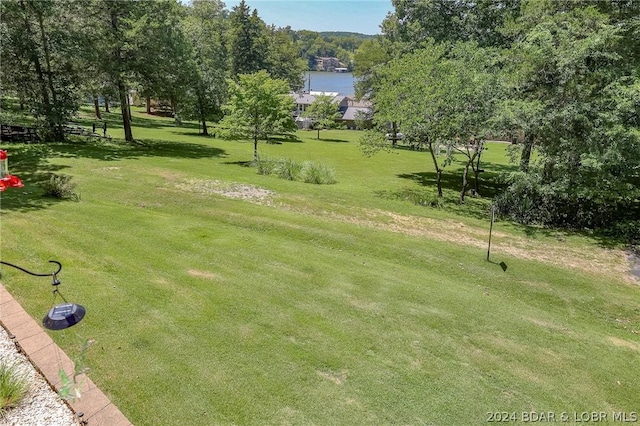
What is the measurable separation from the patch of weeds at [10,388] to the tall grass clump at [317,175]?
573 inches

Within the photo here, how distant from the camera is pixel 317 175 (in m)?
18.3

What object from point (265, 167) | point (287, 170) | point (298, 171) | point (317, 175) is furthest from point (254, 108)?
point (317, 175)

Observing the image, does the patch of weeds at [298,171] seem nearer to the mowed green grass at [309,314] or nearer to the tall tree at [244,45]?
the mowed green grass at [309,314]

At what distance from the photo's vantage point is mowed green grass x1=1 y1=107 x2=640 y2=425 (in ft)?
15.0

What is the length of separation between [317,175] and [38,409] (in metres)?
15.1

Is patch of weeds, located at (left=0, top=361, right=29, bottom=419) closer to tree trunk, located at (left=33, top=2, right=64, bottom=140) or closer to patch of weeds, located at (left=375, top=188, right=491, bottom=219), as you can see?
patch of weeds, located at (left=375, top=188, right=491, bottom=219)

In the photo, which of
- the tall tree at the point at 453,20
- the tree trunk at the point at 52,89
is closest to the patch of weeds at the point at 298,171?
the tall tree at the point at 453,20

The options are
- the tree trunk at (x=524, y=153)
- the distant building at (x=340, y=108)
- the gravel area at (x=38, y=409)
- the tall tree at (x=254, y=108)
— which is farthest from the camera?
the distant building at (x=340, y=108)

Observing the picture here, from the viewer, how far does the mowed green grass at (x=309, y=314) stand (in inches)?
180

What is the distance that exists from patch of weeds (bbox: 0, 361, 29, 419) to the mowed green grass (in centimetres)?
65

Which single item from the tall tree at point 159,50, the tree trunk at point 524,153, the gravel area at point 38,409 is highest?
the tall tree at point 159,50

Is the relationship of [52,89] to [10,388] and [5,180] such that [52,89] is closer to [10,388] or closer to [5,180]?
[5,180]

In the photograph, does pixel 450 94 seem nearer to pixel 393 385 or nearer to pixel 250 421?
pixel 393 385

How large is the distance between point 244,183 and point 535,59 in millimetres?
11052
